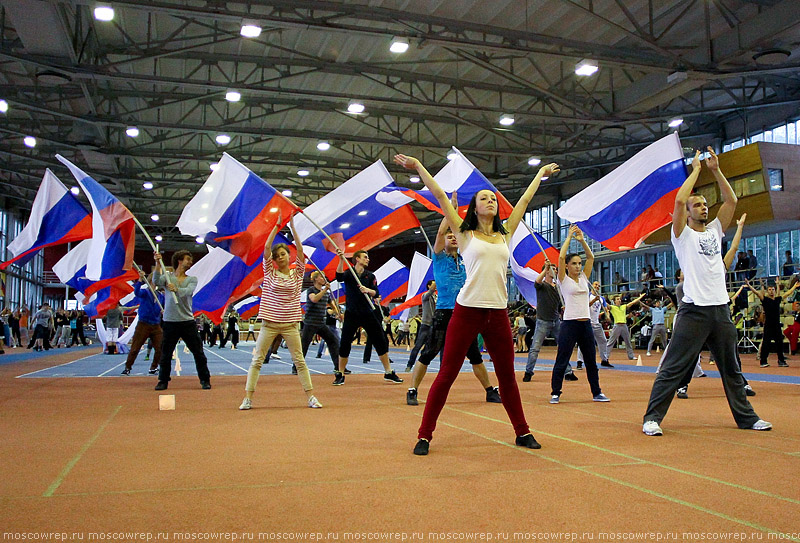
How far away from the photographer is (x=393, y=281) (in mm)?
26406

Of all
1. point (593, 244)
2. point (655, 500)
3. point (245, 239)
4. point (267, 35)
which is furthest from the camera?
point (593, 244)

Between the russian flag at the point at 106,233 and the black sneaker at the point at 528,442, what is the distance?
24.6 feet

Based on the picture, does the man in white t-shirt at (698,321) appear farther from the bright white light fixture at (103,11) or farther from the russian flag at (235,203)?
the bright white light fixture at (103,11)

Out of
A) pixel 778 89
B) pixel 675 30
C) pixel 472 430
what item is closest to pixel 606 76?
pixel 675 30

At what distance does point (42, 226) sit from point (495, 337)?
9247 millimetres

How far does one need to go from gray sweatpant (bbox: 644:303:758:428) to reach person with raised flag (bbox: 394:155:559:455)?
4.72 ft

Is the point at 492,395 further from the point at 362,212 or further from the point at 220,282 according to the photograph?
the point at 220,282

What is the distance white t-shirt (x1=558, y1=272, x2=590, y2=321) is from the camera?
8430mm

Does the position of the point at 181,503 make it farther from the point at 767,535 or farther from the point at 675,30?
the point at 675,30

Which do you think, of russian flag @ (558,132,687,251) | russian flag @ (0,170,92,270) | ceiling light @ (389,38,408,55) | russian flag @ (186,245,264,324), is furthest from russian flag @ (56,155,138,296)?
ceiling light @ (389,38,408,55)

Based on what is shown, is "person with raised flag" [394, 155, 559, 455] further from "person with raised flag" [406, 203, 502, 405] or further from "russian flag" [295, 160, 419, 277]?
"russian flag" [295, 160, 419, 277]

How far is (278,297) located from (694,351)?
14.9 feet

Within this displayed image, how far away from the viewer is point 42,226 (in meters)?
11.5

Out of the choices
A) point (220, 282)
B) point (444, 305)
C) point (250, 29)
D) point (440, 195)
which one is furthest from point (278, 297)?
point (250, 29)
